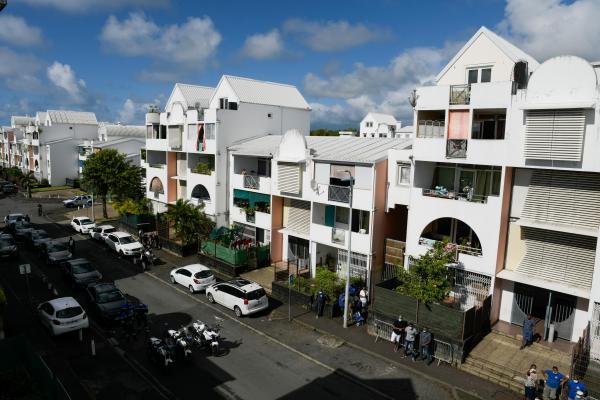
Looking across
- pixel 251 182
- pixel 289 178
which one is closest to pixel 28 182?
pixel 251 182

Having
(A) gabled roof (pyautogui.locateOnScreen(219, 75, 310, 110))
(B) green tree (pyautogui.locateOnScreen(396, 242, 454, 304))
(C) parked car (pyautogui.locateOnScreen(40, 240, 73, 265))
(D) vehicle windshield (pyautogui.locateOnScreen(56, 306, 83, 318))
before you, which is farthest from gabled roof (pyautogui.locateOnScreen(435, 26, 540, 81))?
(C) parked car (pyautogui.locateOnScreen(40, 240, 73, 265))

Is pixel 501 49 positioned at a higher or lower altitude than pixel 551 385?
higher

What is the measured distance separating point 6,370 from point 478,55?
77.4 ft

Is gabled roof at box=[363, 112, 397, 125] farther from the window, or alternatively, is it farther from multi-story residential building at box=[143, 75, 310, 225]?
the window

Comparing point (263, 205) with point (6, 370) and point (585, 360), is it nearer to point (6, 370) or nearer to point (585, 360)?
point (6, 370)

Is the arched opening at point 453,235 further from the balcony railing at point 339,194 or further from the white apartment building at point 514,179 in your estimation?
the balcony railing at point 339,194

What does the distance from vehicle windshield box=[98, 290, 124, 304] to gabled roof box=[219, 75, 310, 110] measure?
19.9 m

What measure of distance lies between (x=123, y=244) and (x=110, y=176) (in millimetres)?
12326

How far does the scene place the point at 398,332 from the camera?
64.2 feet

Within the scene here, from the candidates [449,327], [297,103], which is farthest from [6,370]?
→ [297,103]

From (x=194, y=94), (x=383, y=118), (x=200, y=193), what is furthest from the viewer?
(x=383, y=118)

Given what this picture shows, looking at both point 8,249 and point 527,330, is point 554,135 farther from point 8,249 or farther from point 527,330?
Answer: point 8,249

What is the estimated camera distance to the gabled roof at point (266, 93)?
127ft

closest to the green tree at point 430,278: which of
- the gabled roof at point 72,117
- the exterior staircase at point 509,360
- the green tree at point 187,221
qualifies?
the exterior staircase at point 509,360
